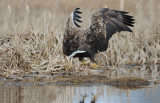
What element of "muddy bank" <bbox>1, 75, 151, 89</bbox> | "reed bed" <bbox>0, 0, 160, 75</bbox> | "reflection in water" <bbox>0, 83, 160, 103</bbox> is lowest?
"reflection in water" <bbox>0, 83, 160, 103</bbox>

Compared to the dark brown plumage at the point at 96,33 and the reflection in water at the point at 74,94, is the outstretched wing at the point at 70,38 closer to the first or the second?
the dark brown plumage at the point at 96,33

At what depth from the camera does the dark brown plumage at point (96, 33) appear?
11.5 metres

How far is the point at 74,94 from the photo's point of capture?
853 centimetres

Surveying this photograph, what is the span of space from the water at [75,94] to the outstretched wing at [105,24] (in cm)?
240

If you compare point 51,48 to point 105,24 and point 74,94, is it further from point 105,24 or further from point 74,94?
point 74,94

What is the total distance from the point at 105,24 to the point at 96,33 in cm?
32

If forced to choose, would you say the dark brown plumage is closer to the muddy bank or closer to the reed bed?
the reed bed

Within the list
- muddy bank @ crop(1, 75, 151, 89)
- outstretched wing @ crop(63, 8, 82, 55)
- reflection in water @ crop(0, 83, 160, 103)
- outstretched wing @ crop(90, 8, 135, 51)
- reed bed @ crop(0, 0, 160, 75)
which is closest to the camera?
reflection in water @ crop(0, 83, 160, 103)

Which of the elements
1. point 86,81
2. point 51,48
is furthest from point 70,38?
point 86,81

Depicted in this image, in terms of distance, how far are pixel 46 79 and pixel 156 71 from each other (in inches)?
139

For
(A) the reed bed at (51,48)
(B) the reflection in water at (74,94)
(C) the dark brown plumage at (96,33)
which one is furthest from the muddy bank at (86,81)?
(C) the dark brown plumage at (96,33)

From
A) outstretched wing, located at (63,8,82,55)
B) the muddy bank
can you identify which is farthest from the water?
outstretched wing, located at (63,8,82,55)

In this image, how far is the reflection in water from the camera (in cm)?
785

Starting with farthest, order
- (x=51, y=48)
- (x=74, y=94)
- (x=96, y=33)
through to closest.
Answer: (x=51, y=48) → (x=96, y=33) → (x=74, y=94)
